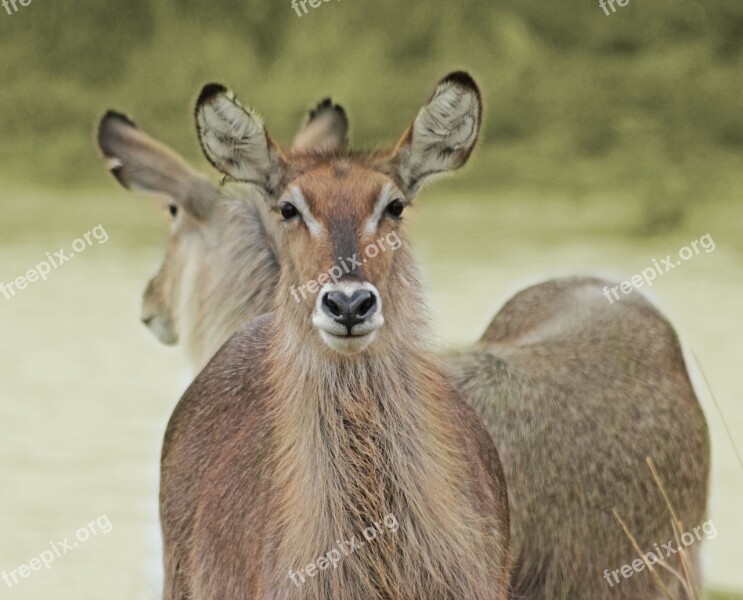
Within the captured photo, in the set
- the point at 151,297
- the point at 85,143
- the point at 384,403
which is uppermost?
the point at 85,143

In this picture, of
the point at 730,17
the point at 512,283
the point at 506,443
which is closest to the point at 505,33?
the point at 730,17

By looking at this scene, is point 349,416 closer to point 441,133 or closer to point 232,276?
point 441,133

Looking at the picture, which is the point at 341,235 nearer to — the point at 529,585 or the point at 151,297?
the point at 529,585

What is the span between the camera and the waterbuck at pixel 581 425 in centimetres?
403

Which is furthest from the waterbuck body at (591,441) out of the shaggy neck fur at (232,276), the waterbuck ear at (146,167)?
the waterbuck ear at (146,167)

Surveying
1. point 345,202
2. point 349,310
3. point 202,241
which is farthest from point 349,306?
point 202,241

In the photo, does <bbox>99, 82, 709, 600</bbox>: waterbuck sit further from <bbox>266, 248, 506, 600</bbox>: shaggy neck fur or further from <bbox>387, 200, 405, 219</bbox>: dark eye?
<bbox>387, 200, 405, 219</bbox>: dark eye

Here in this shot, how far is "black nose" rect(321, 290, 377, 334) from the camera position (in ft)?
8.61

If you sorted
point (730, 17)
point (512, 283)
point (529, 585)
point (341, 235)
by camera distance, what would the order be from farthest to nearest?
point (730, 17) → point (512, 283) → point (529, 585) → point (341, 235)

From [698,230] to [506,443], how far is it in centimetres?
585

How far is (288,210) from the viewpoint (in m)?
2.87

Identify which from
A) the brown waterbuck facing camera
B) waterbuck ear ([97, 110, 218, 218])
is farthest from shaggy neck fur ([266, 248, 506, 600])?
waterbuck ear ([97, 110, 218, 218])

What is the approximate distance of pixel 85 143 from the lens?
10656mm

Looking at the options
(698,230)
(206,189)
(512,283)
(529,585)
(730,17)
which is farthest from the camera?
(730,17)
